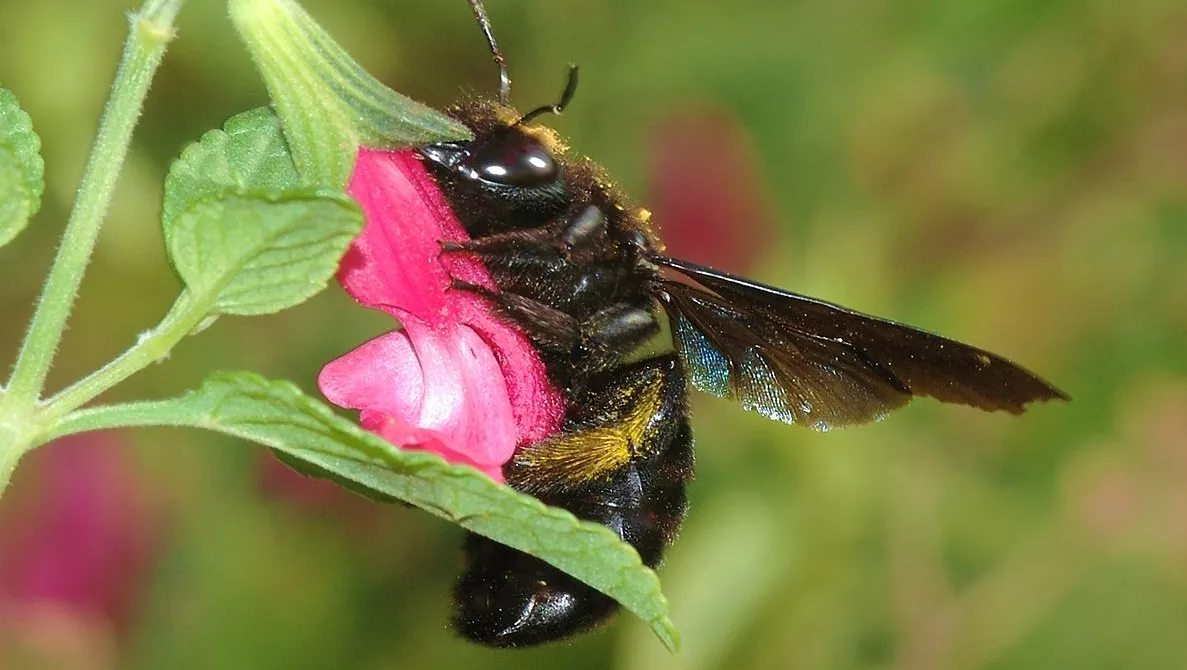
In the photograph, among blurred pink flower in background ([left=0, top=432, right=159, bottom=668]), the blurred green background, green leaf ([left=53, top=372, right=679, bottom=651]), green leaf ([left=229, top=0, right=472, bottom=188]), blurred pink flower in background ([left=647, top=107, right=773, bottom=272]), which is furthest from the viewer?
blurred pink flower in background ([left=647, top=107, right=773, bottom=272])

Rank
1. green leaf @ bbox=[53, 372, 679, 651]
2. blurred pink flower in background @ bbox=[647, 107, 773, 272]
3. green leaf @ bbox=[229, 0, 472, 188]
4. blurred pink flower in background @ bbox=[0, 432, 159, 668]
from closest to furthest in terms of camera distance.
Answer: green leaf @ bbox=[53, 372, 679, 651], green leaf @ bbox=[229, 0, 472, 188], blurred pink flower in background @ bbox=[0, 432, 159, 668], blurred pink flower in background @ bbox=[647, 107, 773, 272]

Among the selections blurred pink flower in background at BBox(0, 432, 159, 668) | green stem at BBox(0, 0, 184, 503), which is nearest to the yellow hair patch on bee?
green stem at BBox(0, 0, 184, 503)

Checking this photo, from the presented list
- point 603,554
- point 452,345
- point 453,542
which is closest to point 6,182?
point 452,345

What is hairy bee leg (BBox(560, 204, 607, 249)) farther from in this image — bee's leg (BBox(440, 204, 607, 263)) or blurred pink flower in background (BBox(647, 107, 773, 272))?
blurred pink flower in background (BBox(647, 107, 773, 272))

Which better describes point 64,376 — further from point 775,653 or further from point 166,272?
point 775,653

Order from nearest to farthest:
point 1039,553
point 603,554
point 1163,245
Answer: point 603,554 → point 1039,553 → point 1163,245

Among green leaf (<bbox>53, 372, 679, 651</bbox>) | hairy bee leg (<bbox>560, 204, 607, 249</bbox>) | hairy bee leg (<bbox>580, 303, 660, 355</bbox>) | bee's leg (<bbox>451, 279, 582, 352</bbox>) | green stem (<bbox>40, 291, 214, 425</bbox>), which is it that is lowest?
green leaf (<bbox>53, 372, 679, 651</bbox>)
